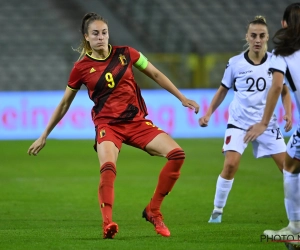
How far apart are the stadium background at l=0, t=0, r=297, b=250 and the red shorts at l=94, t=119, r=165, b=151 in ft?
2.85

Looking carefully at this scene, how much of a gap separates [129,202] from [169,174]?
3.22 meters

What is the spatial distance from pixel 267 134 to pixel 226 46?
1605 centimetres

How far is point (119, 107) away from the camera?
6996mm

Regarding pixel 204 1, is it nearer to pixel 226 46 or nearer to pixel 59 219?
pixel 226 46

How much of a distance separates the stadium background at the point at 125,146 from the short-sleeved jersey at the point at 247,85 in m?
1.13

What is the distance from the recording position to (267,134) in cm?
850

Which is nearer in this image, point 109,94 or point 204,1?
point 109,94

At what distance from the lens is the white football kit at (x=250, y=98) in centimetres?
843

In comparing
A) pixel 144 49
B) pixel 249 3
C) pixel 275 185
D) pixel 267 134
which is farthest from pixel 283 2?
pixel 267 134

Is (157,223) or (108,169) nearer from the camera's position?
(108,169)

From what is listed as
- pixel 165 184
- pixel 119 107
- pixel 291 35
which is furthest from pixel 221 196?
pixel 291 35

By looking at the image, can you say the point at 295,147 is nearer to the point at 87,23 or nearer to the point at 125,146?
the point at 87,23

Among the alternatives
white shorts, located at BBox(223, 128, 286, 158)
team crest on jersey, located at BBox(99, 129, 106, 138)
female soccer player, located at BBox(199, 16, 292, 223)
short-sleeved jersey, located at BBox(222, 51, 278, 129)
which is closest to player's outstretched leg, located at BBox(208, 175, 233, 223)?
female soccer player, located at BBox(199, 16, 292, 223)

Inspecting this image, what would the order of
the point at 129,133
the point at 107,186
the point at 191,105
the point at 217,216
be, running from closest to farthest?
the point at 107,186 → the point at 191,105 → the point at 129,133 → the point at 217,216
